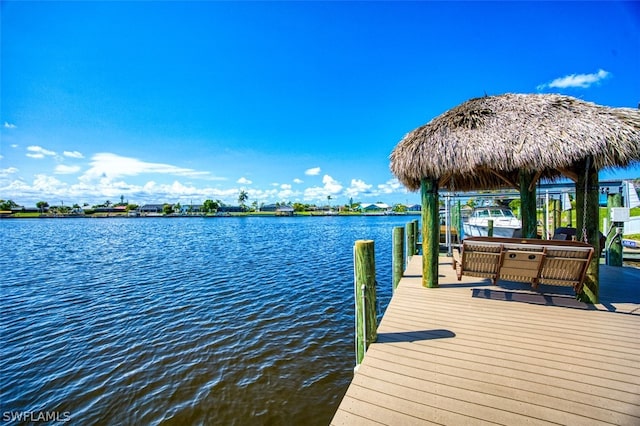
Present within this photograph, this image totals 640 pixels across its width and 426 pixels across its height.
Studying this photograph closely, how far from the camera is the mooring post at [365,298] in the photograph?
3938 millimetres

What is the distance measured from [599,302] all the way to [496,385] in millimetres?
4024

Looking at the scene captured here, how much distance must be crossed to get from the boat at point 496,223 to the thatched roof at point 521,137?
8.95 m

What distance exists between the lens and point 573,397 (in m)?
2.74

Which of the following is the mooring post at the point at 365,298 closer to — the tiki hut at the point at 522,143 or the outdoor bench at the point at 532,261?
the outdoor bench at the point at 532,261

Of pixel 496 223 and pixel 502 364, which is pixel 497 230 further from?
pixel 502 364

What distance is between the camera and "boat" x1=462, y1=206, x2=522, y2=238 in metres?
14.1

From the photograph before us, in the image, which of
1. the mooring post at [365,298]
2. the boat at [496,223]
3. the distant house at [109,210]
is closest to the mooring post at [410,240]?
the mooring post at [365,298]

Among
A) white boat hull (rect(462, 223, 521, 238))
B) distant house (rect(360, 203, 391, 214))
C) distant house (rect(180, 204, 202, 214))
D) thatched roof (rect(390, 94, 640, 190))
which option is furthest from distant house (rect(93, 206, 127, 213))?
thatched roof (rect(390, 94, 640, 190))

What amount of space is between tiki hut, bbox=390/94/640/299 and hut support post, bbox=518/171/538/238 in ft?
5.10

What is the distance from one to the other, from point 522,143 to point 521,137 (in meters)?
0.13

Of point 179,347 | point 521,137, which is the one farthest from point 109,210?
point 521,137

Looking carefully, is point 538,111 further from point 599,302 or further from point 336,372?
point 336,372

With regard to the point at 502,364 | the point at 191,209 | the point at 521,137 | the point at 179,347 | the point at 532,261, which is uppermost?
the point at 521,137

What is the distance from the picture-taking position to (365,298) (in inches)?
157
